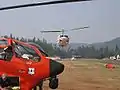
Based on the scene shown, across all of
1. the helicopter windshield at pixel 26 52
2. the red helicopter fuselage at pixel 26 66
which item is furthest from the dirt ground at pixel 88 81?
the red helicopter fuselage at pixel 26 66

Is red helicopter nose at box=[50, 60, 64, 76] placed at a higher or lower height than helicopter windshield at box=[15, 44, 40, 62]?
lower

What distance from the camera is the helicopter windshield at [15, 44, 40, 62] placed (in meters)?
12.9

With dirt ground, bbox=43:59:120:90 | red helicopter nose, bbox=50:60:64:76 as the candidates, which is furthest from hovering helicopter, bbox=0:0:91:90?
dirt ground, bbox=43:59:120:90

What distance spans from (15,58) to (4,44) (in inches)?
28.2

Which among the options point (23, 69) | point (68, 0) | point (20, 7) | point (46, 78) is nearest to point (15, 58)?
point (23, 69)

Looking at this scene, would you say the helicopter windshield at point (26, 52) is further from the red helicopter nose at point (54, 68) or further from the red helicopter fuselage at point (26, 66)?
the red helicopter nose at point (54, 68)

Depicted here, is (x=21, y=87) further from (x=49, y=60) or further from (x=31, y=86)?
(x=49, y=60)

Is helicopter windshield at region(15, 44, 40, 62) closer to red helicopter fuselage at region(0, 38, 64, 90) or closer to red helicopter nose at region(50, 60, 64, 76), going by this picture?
red helicopter fuselage at region(0, 38, 64, 90)

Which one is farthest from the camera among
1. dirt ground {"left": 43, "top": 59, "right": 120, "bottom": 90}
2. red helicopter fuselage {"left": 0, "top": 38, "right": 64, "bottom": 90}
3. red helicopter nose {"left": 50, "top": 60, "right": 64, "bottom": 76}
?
dirt ground {"left": 43, "top": 59, "right": 120, "bottom": 90}

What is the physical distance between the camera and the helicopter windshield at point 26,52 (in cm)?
1292

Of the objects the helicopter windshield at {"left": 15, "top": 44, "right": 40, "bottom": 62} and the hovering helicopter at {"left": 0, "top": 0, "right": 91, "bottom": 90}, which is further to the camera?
the helicopter windshield at {"left": 15, "top": 44, "right": 40, "bottom": 62}

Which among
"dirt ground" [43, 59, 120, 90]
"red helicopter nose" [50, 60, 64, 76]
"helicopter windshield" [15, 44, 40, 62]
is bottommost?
"dirt ground" [43, 59, 120, 90]

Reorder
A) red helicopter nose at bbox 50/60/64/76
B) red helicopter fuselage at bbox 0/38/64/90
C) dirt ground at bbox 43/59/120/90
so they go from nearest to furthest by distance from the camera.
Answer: red helicopter fuselage at bbox 0/38/64/90, red helicopter nose at bbox 50/60/64/76, dirt ground at bbox 43/59/120/90

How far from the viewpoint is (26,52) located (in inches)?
513
